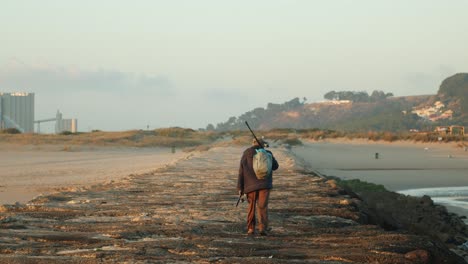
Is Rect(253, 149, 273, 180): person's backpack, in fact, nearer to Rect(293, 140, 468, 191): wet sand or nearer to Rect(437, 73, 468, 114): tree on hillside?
Rect(293, 140, 468, 191): wet sand

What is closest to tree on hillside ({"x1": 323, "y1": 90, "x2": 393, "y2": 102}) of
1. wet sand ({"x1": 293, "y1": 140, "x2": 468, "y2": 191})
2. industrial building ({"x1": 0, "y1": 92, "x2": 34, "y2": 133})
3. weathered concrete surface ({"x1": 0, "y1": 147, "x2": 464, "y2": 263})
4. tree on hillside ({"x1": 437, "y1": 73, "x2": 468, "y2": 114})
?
tree on hillside ({"x1": 437, "y1": 73, "x2": 468, "y2": 114})

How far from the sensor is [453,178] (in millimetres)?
30031

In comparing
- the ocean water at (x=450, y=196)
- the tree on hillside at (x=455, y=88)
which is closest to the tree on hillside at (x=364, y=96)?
the tree on hillside at (x=455, y=88)

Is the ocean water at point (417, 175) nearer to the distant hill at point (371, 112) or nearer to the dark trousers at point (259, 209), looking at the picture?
the dark trousers at point (259, 209)

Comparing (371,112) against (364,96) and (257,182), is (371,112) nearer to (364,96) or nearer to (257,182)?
(364,96)

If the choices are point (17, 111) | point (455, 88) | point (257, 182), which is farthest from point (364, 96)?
point (257, 182)

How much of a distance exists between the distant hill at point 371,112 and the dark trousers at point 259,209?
11210 cm

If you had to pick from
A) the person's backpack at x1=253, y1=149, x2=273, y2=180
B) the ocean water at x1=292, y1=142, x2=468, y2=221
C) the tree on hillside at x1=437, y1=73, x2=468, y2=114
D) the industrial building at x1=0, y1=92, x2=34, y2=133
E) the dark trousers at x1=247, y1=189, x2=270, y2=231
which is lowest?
the ocean water at x1=292, y1=142, x2=468, y2=221

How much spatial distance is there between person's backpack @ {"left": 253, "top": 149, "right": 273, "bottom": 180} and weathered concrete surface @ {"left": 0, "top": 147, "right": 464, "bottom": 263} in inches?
28.6

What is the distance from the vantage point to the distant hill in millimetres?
130500

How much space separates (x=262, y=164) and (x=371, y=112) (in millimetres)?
159939

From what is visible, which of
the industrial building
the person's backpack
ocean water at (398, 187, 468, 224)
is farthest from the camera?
the industrial building

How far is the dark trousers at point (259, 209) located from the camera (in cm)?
1015

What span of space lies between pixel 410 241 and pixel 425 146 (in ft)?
179
